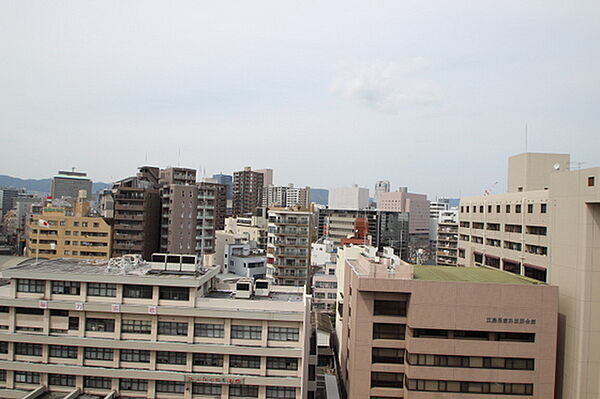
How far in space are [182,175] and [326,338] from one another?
151 feet

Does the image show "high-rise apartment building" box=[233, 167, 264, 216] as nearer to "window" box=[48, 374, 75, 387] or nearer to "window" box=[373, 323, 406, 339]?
"window" box=[48, 374, 75, 387]

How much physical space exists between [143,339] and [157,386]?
312 centimetres

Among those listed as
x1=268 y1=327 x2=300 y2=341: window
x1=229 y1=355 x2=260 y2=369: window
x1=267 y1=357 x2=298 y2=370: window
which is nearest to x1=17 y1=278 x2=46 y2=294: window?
x1=229 y1=355 x2=260 y2=369: window

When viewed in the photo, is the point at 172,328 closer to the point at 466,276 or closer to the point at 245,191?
the point at 466,276

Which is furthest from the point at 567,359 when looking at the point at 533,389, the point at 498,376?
the point at 498,376

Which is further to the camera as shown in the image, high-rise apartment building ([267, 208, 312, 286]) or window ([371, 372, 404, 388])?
high-rise apartment building ([267, 208, 312, 286])

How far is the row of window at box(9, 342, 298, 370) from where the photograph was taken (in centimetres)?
2620

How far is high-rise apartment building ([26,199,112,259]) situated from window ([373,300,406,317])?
47.0 meters

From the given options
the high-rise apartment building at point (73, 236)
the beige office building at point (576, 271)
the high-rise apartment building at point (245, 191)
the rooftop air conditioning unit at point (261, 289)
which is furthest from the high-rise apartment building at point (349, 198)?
the rooftop air conditioning unit at point (261, 289)

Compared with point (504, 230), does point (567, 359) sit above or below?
below

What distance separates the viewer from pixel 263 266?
68.0 meters

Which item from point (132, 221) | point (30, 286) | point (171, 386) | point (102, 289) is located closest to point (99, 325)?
point (102, 289)

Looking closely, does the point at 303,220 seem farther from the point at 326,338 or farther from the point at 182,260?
the point at 182,260

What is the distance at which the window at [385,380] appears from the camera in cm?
2567
